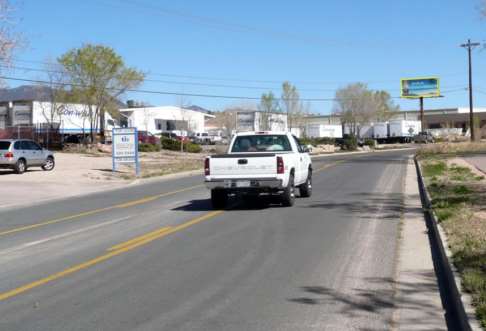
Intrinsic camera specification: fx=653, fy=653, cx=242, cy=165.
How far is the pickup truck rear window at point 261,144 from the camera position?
17094 mm

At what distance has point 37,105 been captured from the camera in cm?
6366

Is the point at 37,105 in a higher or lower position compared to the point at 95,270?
higher

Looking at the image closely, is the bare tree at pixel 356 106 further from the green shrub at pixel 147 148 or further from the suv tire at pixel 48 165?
the suv tire at pixel 48 165

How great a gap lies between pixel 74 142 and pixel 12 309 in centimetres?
5352

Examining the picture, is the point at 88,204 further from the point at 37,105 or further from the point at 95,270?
the point at 37,105

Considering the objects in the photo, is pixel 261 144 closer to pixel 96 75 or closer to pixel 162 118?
pixel 96 75

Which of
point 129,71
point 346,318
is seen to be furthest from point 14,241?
point 129,71

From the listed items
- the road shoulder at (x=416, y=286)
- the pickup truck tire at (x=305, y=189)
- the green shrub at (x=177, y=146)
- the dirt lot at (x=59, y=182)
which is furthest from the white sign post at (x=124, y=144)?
the green shrub at (x=177, y=146)

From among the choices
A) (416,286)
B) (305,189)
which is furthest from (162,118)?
(416,286)

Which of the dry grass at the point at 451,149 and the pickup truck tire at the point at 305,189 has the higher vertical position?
the dry grass at the point at 451,149

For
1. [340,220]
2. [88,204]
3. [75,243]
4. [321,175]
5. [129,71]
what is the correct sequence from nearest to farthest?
[75,243] < [340,220] < [88,204] < [321,175] < [129,71]

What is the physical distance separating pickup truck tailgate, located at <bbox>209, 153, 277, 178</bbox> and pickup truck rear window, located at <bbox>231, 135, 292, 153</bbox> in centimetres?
179

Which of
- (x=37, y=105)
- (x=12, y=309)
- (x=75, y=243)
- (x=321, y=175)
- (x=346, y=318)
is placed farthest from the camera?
(x=37, y=105)

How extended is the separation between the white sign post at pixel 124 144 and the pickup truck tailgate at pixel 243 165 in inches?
712
